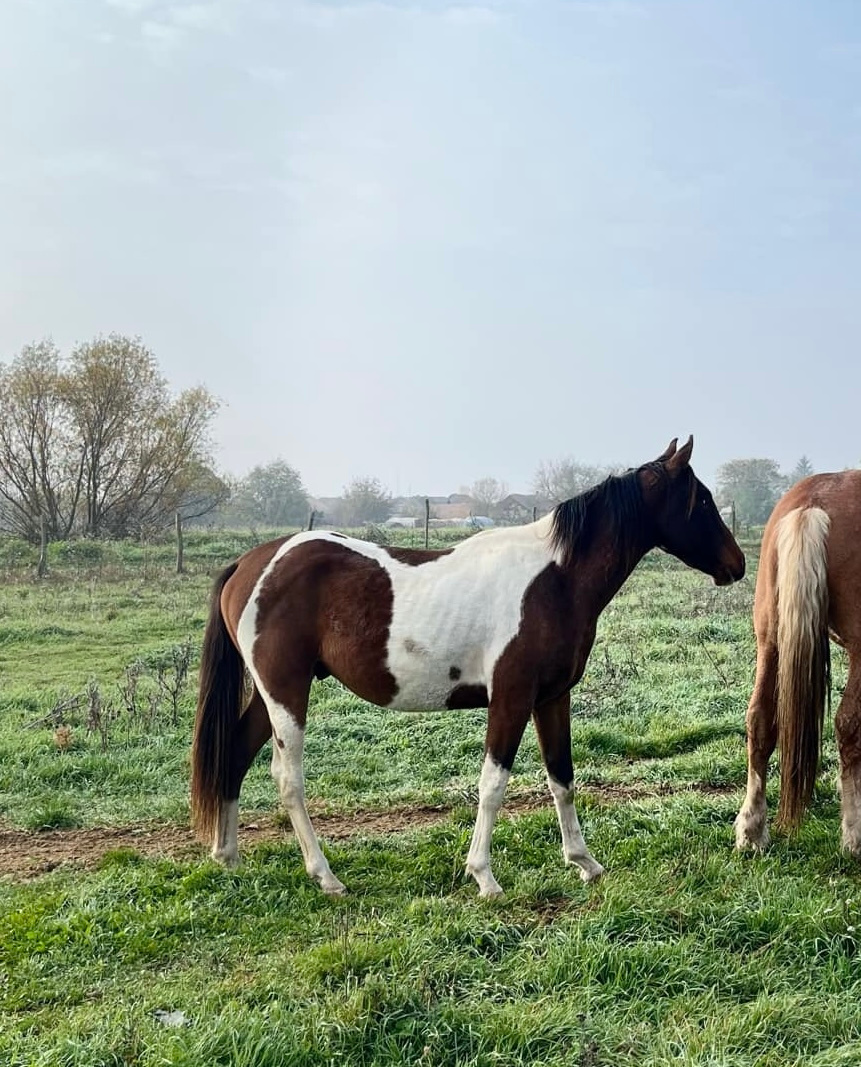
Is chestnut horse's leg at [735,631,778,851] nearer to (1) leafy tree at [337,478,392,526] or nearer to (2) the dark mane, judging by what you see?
(2) the dark mane

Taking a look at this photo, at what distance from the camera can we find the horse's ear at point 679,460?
14.4 feet

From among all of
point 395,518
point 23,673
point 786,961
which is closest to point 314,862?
point 786,961

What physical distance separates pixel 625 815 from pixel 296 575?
7.88 ft

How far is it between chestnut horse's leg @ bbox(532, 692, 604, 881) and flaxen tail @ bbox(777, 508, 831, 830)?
3.46 feet

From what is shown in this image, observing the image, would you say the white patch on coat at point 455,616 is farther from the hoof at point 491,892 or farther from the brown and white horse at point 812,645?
the brown and white horse at point 812,645

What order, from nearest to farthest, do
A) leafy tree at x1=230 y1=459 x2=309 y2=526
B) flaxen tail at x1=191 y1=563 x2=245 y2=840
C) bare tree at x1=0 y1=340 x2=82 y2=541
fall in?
flaxen tail at x1=191 y1=563 x2=245 y2=840 → bare tree at x1=0 y1=340 x2=82 y2=541 → leafy tree at x1=230 y1=459 x2=309 y2=526

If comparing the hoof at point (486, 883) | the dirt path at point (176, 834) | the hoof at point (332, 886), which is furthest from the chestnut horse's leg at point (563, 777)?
the hoof at point (332, 886)

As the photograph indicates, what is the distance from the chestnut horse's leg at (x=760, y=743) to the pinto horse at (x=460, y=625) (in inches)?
19.4

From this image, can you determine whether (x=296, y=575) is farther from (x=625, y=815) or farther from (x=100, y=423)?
(x=100, y=423)

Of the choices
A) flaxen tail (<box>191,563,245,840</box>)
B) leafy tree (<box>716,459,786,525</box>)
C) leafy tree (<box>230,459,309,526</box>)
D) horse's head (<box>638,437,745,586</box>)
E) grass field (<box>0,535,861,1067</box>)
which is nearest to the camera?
grass field (<box>0,535,861,1067</box>)

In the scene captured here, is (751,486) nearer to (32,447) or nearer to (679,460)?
(32,447)

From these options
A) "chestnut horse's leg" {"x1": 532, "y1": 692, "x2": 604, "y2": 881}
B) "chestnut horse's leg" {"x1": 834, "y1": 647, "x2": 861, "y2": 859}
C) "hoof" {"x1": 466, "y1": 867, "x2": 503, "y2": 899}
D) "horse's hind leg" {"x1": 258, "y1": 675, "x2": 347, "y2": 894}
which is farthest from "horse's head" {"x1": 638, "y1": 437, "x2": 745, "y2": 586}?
"horse's hind leg" {"x1": 258, "y1": 675, "x2": 347, "y2": 894}

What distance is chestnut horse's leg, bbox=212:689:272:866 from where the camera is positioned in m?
4.49

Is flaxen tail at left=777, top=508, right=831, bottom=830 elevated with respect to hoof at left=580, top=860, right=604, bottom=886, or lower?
elevated
